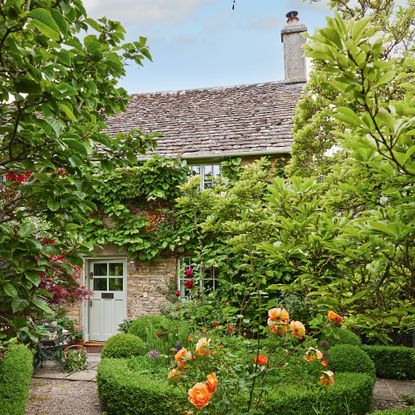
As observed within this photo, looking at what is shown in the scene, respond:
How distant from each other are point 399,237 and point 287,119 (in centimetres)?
1122

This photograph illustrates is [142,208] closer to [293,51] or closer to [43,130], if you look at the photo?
[293,51]

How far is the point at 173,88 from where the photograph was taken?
1725 cm

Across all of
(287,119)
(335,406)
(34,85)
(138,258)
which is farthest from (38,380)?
(287,119)

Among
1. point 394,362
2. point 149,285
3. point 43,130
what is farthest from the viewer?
point 149,285

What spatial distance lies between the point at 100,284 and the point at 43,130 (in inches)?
424

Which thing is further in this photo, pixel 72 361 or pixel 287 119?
pixel 287 119

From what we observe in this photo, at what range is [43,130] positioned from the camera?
2.25 m

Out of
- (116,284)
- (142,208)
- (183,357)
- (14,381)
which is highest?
(142,208)

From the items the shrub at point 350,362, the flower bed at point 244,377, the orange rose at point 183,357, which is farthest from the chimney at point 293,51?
the orange rose at point 183,357

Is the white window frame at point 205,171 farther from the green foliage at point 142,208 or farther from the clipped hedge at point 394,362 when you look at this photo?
the clipped hedge at point 394,362

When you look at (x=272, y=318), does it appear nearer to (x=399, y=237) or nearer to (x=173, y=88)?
(x=399, y=237)

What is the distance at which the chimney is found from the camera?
15.3m

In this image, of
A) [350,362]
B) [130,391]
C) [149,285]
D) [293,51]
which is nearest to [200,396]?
[130,391]

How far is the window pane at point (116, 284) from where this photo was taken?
39.8 feet
